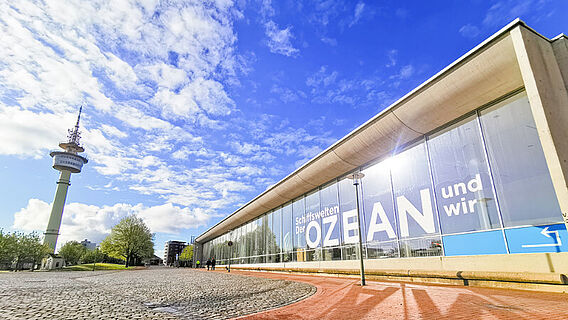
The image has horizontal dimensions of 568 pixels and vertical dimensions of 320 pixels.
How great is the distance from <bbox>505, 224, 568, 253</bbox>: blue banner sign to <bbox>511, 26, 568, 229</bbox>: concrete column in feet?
5.16

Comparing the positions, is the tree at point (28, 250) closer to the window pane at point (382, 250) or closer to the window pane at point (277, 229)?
the window pane at point (277, 229)

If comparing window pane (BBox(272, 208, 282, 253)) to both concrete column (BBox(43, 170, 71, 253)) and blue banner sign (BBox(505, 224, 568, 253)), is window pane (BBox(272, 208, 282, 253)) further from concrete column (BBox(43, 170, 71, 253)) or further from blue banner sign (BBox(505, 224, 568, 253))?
concrete column (BBox(43, 170, 71, 253))

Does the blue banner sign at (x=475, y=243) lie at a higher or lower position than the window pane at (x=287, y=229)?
lower

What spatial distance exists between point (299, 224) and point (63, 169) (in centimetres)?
8920

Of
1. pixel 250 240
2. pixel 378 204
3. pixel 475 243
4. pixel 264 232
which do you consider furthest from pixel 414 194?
pixel 250 240

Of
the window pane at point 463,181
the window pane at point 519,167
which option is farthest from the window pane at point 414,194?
the window pane at point 519,167

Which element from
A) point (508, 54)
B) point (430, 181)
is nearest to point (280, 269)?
point (430, 181)

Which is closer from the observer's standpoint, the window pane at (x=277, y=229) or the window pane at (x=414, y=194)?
the window pane at (x=414, y=194)

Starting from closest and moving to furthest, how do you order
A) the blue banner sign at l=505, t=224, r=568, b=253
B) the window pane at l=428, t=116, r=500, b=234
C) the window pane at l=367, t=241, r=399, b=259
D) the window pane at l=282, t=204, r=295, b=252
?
the blue banner sign at l=505, t=224, r=568, b=253 < the window pane at l=428, t=116, r=500, b=234 < the window pane at l=367, t=241, r=399, b=259 < the window pane at l=282, t=204, r=295, b=252

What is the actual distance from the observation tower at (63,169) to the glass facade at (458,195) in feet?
276

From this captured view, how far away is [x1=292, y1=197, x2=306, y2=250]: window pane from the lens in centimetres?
2144

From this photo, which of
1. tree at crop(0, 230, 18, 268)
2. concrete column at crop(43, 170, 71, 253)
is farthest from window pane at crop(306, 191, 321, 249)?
concrete column at crop(43, 170, 71, 253)

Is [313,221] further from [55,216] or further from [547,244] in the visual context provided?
[55,216]

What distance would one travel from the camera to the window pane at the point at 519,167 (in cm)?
840
